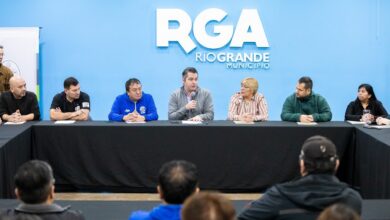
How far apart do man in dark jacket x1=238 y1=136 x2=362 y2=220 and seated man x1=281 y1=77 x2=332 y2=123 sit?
9.10ft

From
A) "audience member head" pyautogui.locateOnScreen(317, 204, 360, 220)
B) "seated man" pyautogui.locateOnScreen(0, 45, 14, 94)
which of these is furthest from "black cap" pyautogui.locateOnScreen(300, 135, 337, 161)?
"seated man" pyautogui.locateOnScreen(0, 45, 14, 94)

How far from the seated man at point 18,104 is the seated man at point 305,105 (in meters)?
2.38

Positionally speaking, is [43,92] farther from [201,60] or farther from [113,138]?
[113,138]

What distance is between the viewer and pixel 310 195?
7.02ft

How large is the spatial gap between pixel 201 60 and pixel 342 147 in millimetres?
2620

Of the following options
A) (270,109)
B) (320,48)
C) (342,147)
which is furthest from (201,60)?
(342,147)

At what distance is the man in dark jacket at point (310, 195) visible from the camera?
2137 mm

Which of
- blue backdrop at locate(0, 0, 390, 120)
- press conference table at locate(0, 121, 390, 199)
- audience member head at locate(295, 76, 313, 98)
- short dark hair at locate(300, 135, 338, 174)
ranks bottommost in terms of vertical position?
press conference table at locate(0, 121, 390, 199)

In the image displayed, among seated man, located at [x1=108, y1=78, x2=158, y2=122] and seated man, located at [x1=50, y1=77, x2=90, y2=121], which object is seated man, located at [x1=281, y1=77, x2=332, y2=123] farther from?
seated man, located at [x1=50, y1=77, x2=90, y2=121]

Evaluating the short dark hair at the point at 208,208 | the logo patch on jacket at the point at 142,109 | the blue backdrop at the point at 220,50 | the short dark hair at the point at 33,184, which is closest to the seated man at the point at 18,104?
the logo patch on jacket at the point at 142,109

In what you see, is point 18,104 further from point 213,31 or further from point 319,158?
point 319,158

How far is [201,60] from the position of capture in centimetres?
680

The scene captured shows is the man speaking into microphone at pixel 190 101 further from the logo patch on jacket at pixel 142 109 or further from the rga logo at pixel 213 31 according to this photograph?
the rga logo at pixel 213 31

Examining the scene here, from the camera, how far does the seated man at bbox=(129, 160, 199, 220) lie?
1986 millimetres
